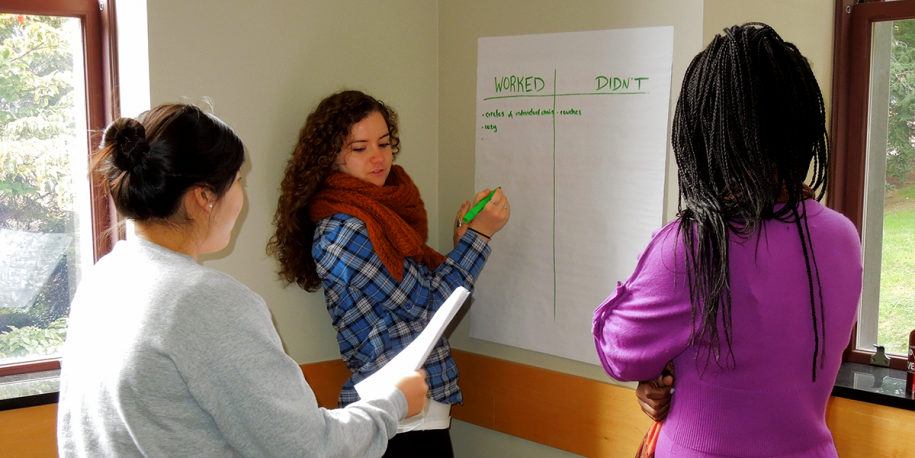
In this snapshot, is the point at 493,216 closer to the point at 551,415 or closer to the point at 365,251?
the point at 365,251

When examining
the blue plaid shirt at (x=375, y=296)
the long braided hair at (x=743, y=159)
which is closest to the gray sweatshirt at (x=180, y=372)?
the long braided hair at (x=743, y=159)

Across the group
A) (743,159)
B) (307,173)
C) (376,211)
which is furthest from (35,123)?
(743,159)

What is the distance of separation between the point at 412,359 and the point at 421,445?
734 mm

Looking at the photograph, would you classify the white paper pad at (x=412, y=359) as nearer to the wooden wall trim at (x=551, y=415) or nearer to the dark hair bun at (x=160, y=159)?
the dark hair bun at (x=160, y=159)

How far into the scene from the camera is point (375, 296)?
1.81 meters

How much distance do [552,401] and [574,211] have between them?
1.88 feet

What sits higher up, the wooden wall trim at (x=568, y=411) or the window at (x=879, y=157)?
the window at (x=879, y=157)

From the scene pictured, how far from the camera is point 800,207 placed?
43.1 inches

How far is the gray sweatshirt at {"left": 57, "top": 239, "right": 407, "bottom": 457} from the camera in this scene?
0.88 m

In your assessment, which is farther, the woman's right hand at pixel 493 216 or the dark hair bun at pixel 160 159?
the woman's right hand at pixel 493 216

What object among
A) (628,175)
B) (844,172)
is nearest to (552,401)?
(628,175)

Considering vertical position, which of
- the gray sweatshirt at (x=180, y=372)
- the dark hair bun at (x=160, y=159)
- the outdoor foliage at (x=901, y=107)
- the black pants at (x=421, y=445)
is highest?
the outdoor foliage at (x=901, y=107)

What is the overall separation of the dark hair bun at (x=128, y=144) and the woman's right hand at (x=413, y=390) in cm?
52

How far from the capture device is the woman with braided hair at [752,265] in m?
1.06
